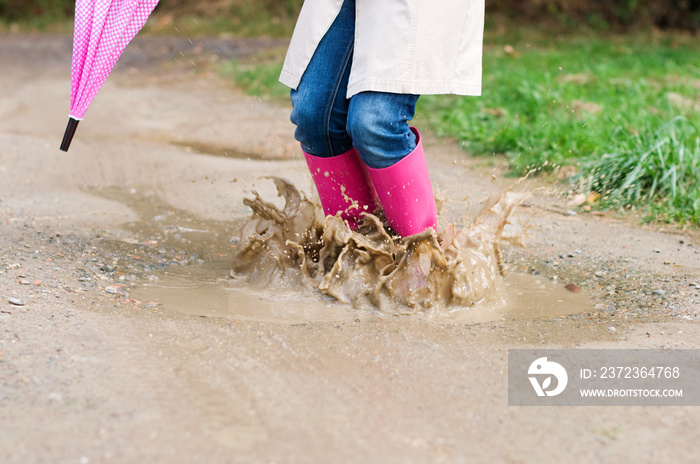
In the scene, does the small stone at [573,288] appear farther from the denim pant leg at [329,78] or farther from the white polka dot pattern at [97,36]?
the white polka dot pattern at [97,36]

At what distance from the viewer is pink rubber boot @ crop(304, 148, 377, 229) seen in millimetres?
2607

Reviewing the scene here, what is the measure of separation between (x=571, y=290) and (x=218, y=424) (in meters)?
1.60

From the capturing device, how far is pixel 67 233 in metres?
3.23

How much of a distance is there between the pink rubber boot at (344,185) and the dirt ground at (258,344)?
335mm

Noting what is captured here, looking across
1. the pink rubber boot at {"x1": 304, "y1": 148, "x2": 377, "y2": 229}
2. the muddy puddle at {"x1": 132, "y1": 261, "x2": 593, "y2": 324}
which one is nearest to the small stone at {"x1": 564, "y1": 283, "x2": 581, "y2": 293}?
the muddy puddle at {"x1": 132, "y1": 261, "x2": 593, "y2": 324}

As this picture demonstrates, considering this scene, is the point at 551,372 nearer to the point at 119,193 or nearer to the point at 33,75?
the point at 119,193

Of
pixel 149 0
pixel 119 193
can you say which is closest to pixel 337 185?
pixel 149 0

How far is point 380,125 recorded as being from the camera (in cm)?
232

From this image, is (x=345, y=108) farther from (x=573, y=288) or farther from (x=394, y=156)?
(x=573, y=288)

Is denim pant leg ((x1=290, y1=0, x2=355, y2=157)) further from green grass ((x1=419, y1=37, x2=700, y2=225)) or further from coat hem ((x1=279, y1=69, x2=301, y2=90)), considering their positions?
green grass ((x1=419, y1=37, x2=700, y2=225))

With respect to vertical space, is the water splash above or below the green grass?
below

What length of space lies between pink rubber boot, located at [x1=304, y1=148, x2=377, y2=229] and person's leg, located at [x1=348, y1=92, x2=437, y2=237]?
0.34 feet

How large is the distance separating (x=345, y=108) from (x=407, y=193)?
0.34 m

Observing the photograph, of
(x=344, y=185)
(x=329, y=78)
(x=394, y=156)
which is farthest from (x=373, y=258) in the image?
(x=329, y=78)
